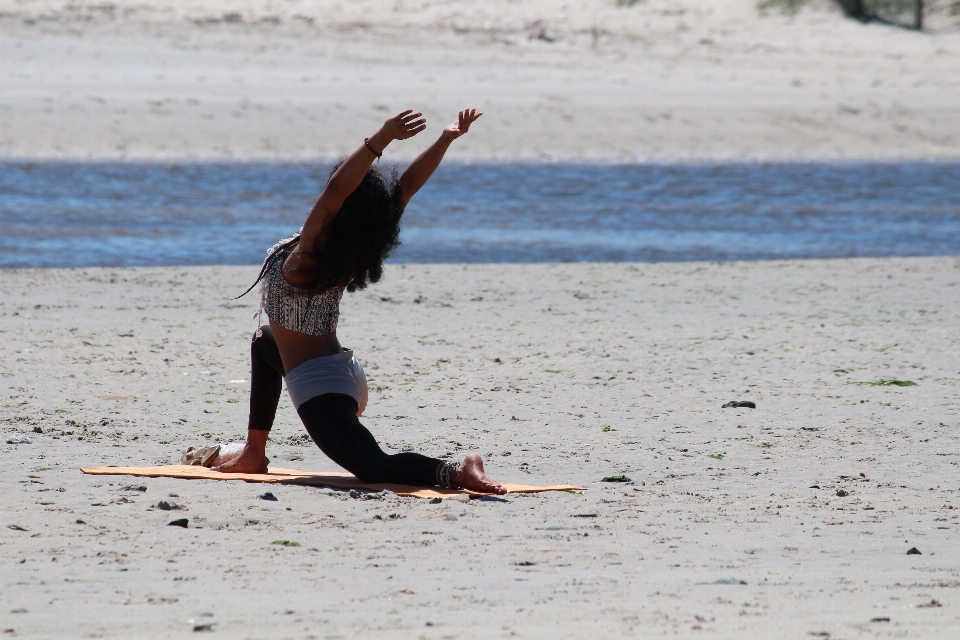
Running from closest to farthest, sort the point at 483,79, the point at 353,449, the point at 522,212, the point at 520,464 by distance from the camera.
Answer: the point at 353,449 < the point at 520,464 < the point at 522,212 < the point at 483,79

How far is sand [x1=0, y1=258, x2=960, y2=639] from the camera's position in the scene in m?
3.10

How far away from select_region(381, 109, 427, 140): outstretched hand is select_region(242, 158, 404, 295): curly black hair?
25 centimetres

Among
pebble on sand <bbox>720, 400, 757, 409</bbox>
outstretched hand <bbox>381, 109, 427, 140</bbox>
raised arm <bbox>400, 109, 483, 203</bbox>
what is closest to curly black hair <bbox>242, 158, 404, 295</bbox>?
raised arm <bbox>400, 109, 483, 203</bbox>

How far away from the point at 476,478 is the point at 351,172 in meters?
1.11

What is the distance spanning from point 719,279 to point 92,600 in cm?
706

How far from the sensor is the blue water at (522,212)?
442 inches

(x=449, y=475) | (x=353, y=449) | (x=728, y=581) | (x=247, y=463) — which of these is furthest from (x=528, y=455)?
(x=728, y=581)

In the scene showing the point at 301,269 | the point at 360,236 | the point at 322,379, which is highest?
the point at 360,236

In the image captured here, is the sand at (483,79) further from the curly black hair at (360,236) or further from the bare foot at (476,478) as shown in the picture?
the bare foot at (476,478)

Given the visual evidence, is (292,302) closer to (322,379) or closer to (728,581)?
(322,379)

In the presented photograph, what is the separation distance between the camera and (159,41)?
69.5 ft

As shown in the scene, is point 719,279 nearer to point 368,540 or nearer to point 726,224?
point 726,224

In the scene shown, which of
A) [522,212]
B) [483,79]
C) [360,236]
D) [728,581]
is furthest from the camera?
[483,79]

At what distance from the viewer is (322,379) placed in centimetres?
436
